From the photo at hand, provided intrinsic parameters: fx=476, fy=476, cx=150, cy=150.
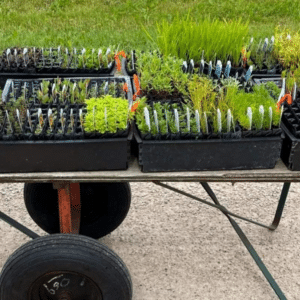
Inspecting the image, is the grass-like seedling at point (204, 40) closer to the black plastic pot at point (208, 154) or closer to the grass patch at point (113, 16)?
the black plastic pot at point (208, 154)

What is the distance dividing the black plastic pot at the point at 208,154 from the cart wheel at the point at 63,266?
1.26ft

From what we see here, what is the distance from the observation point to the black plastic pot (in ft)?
5.74

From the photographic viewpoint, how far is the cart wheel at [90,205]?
8.52 feet

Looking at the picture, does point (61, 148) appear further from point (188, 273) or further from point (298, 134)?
point (188, 273)

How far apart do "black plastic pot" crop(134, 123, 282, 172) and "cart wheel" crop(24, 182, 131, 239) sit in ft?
2.81

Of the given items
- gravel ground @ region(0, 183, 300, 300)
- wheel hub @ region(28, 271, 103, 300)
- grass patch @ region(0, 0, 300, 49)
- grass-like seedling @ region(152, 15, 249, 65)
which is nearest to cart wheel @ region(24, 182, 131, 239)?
gravel ground @ region(0, 183, 300, 300)

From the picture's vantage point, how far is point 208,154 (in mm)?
1771

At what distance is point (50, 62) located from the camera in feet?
8.87

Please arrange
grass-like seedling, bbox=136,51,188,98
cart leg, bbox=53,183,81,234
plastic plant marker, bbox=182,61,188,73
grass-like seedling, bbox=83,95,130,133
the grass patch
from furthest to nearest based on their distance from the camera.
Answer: the grass patch, plastic plant marker, bbox=182,61,188,73, grass-like seedling, bbox=136,51,188,98, cart leg, bbox=53,183,81,234, grass-like seedling, bbox=83,95,130,133

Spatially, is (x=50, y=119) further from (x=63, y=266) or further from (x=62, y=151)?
(x=63, y=266)

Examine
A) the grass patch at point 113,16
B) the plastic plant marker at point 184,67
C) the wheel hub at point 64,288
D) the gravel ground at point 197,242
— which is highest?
the plastic plant marker at point 184,67

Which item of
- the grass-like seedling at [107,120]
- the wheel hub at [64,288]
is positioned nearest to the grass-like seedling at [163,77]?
the grass-like seedling at [107,120]

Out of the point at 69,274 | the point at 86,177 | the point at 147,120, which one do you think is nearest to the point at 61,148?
the point at 86,177

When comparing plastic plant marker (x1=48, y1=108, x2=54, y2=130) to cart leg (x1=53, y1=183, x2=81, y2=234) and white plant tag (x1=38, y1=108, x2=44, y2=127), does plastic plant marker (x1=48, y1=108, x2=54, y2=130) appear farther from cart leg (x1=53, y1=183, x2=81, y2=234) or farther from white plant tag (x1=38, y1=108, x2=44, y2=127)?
cart leg (x1=53, y1=183, x2=81, y2=234)
